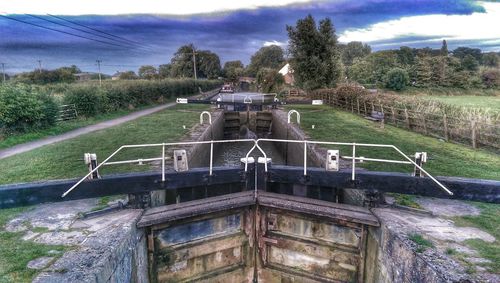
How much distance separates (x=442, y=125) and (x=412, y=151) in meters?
3.98

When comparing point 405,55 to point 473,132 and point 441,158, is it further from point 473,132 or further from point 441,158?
point 441,158

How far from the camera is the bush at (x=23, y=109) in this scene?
12195 millimetres

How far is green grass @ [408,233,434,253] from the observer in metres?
3.93

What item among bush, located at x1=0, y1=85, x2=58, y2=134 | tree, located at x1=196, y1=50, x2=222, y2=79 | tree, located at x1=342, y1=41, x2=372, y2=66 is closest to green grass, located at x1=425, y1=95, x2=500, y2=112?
bush, located at x1=0, y1=85, x2=58, y2=134

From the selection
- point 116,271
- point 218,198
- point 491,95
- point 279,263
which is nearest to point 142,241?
point 116,271

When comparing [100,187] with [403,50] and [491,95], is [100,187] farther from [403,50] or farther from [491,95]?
[403,50]

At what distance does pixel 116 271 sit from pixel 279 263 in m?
3.09

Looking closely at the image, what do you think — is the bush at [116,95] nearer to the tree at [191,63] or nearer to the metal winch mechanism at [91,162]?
the metal winch mechanism at [91,162]

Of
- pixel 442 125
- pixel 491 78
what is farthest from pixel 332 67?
pixel 491 78

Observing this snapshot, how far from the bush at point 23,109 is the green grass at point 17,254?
9781 millimetres

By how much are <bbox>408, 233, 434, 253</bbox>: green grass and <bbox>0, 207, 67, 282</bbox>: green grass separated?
451cm

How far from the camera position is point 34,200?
4.76 m

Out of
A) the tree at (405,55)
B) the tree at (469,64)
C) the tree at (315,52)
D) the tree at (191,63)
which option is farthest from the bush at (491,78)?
the tree at (191,63)

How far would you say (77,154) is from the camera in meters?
9.14
